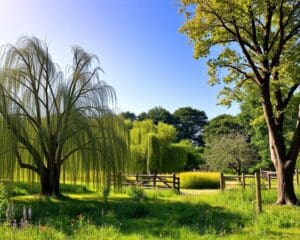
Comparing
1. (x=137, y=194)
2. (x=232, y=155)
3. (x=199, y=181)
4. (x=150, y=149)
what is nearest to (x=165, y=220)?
(x=137, y=194)

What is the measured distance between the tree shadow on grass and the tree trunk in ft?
4.10

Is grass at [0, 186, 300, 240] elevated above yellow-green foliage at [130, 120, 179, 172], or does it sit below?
below

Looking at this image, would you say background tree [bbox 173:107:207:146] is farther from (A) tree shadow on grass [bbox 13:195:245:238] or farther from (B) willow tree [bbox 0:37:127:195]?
(A) tree shadow on grass [bbox 13:195:245:238]

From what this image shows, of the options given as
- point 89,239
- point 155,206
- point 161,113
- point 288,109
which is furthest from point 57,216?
point 161,113

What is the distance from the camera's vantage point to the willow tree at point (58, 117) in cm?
1504

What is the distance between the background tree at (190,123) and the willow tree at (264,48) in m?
56.0

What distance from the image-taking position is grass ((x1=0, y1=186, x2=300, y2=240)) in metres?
8.46

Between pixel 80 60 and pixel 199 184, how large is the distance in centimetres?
1444

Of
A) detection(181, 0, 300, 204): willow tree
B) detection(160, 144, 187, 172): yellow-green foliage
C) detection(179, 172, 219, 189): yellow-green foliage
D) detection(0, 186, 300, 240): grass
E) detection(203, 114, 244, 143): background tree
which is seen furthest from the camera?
detection(203, 114, 244, 143): background tree

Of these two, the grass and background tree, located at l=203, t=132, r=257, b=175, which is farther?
background tree, located at l=203, t=132, r=257, b=175

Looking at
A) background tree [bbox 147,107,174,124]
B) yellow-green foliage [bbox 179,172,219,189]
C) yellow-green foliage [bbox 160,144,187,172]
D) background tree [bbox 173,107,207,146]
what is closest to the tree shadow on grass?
yellow-green foliage [bbox 179,172,219,189]

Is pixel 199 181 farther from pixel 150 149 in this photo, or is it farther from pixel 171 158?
pixel 171 158

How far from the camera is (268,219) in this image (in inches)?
426

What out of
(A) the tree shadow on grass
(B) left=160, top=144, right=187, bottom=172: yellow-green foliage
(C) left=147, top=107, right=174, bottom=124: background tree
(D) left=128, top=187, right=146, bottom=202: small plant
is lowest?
(A) the tree shadow on grass
